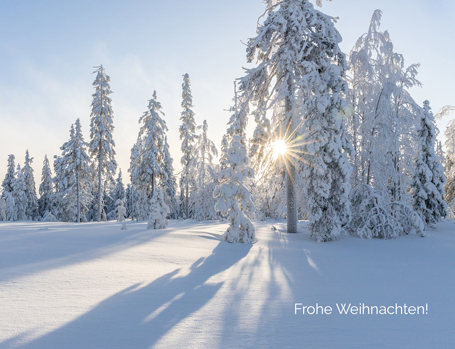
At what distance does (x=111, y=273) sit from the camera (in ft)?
18.1

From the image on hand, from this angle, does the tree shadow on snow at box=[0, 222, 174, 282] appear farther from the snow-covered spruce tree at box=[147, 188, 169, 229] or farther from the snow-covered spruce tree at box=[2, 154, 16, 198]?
the snow-covered spruce tree at box=[2, 154, 16, 198]

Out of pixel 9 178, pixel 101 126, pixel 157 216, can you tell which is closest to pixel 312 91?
pixel 157 216

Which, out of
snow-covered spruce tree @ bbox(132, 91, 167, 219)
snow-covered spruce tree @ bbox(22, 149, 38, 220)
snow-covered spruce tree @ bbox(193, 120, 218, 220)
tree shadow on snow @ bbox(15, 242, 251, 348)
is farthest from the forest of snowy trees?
snow-covered spruce tree @ bbox(22, 149, 38, 220)

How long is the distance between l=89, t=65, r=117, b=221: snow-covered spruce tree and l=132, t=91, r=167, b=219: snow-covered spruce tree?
11.0ft

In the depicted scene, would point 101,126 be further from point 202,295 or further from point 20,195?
point 202,295

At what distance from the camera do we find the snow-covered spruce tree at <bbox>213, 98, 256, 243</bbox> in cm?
1066

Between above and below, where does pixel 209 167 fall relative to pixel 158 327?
above

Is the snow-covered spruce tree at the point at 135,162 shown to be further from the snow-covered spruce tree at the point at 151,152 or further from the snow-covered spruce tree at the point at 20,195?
the snow-covered spruce tree at the point at 20,195

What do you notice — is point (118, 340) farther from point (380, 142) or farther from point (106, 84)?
point (106, 84)

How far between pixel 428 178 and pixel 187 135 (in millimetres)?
21841

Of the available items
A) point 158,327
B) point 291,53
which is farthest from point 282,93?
point 158,327

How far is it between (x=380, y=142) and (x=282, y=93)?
628 centimetres

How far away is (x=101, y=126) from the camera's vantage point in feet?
96.5

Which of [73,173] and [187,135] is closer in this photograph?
[187,135]
